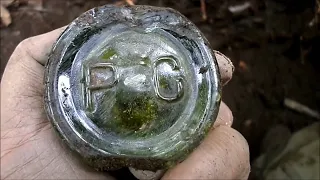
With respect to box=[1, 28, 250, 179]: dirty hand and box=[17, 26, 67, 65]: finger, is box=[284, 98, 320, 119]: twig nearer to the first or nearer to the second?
box=[1, 28, 250, 179]: dirty hand

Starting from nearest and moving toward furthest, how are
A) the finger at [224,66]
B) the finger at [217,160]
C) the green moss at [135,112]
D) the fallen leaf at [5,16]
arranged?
the green moss at [135,112] → the finger at [217,160] → the finger at [224,66] → the fallen leaf at [5,16]

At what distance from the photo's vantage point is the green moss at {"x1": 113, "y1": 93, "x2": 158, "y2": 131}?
1.29 metres

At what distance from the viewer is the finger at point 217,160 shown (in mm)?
1402

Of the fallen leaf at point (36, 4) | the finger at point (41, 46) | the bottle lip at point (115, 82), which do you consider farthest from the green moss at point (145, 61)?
the fallen leaf at point (36, 4)

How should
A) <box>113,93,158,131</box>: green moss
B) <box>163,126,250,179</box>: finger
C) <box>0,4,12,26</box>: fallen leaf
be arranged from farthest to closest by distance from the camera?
<box>0,4,12,26</box>: fallen leaf
<box>163,126,250,179</box>: finger
<box>113,93,158,131</box>: green moss

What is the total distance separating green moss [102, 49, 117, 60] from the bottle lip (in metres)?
0.02

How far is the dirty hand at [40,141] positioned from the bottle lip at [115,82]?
146mm

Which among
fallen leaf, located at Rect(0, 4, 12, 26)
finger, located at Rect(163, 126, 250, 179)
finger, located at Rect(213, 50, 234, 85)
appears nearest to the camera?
finger, located at Rect(163, 126, 250, 179)

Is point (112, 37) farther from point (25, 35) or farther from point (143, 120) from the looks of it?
point (25, 35)

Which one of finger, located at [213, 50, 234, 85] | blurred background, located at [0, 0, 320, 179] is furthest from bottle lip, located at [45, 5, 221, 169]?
blurred background, located at [0, 0, 320, 179]

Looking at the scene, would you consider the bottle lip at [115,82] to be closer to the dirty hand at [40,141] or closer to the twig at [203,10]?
the dirty hand at [40,141]

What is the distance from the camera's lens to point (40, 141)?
1571 mm

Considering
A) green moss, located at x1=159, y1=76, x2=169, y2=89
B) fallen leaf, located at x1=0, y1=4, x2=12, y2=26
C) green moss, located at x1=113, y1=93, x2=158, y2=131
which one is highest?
green moss, located at x1=159, y1=76, x2=169, y2=89

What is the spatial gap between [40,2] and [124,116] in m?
1.53
